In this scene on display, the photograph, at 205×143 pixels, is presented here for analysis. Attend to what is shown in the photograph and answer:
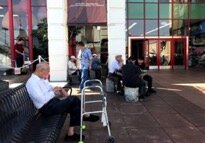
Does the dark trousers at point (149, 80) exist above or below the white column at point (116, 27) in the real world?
below

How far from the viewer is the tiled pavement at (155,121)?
273 inches

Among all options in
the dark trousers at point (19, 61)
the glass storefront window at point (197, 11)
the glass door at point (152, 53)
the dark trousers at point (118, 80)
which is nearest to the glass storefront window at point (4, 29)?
the dark trousers at point (19, 61)

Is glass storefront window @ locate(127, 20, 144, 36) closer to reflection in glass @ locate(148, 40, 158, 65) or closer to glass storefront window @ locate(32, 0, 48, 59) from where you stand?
reflection in glass @ locate(148, 40, 158, 65)

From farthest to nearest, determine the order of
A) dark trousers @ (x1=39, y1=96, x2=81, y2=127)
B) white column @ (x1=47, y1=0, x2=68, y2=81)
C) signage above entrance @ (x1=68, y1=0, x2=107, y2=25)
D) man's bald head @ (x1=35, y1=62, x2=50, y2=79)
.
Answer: signage above entrance @ (x1=68, y1=0, x2=107, y2=25) → white column @ (x1=47, y1=0, x2=68, y2=81) → man's bald head @ (x1=35, y1=62, x2=50, y2=79) → dark trousers @ (x1=39, y1=96, x2=81, y2=127)

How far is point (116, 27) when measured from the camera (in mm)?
14977

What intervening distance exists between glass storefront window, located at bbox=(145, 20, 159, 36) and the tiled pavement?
16.4 metres

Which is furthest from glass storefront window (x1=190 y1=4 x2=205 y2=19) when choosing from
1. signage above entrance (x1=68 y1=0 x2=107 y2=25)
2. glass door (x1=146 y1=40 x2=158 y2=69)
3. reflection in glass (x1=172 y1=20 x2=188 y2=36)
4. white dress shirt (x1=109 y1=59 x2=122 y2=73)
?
white dress shirt (x1=109 y1=59 x2=122 y2=73)

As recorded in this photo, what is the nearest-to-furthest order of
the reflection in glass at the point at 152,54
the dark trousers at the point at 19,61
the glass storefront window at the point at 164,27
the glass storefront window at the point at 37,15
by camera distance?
the dark trousers at the point at 19,61, the glass storefront window at the point at 37,15, the glass storefront window at the point at 164,27, the reflection in glass at the point at 152,54

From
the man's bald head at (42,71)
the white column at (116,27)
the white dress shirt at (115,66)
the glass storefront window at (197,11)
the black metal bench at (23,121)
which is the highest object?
the glass storefront window at (197,11)

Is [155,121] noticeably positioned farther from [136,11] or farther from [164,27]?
[164,27]

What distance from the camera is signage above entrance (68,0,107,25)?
1584 centimetres

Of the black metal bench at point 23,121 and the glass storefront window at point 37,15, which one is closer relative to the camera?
the black metal bench at point 23,121

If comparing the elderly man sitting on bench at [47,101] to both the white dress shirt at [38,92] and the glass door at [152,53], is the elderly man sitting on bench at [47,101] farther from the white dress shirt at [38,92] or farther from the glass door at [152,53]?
the glass door at [152,53]

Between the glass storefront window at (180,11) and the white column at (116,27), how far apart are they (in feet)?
46.5
